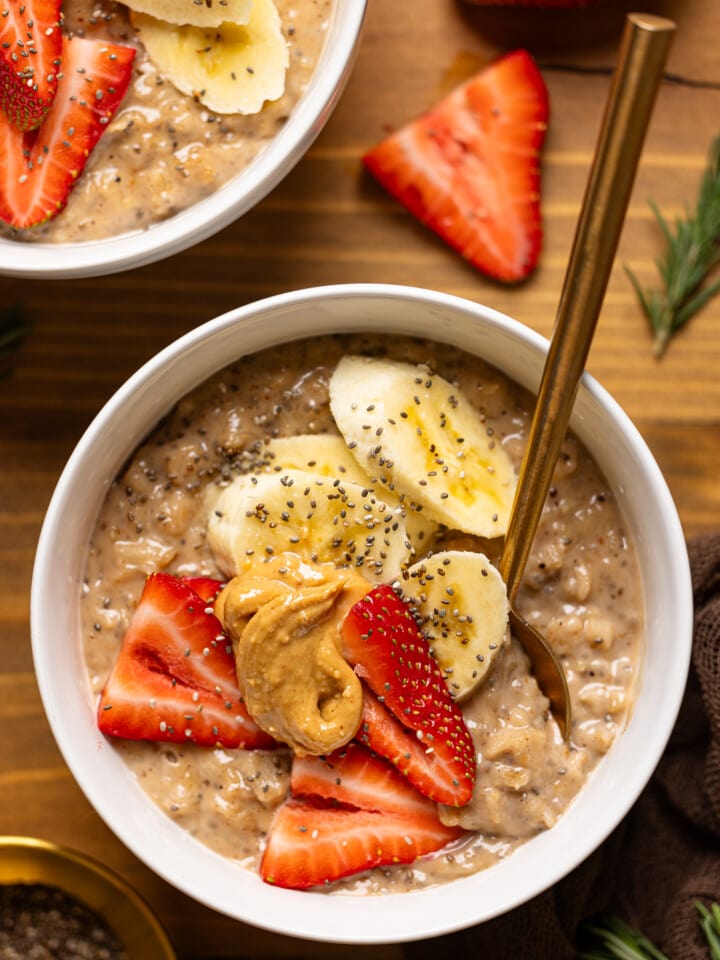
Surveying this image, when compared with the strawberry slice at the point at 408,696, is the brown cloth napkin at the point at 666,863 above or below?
below

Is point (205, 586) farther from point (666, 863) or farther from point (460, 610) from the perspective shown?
point (666, 863)

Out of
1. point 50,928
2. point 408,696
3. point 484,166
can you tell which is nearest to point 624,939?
point 408,696

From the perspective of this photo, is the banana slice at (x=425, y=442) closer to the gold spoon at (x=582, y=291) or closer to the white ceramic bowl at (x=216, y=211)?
the gold spoon at (x=582, y=291)

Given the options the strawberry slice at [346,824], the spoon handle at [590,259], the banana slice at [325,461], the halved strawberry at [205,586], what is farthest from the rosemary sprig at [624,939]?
the halved strawberry at [205,586]

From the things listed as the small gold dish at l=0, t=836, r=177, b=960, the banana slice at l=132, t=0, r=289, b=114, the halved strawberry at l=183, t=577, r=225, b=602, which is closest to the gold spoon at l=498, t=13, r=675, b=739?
the halved strawberry at l=183, t=577, r=225, b=602

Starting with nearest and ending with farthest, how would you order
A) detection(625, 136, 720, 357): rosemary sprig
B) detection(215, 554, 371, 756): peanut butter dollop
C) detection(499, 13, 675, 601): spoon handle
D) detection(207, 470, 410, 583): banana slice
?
detection(499, 13, 675, 601): spoon handle → detection(215, 554, 371, 756): peanut butter dollop → detection(207, 470, 410, 583): banana slice → detection(625, 136, 720, 357): rosemary sprig

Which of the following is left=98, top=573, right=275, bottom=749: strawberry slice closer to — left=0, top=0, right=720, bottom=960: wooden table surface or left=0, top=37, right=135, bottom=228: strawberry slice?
left=0, top=0, right=720, bottom=960: wooden table surface

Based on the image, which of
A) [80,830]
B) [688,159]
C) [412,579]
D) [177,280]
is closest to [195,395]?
[177,280]
